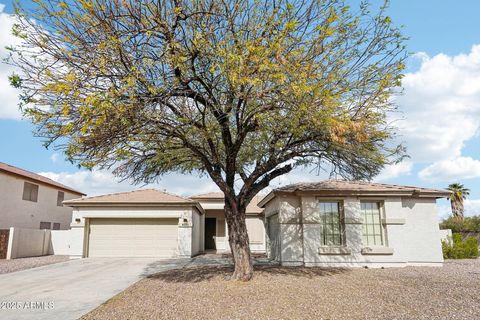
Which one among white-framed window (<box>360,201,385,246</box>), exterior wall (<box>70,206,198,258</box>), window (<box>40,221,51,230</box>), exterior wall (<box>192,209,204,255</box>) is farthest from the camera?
window (<box>40,221,51,230</box>)

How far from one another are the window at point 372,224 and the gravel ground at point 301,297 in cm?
293

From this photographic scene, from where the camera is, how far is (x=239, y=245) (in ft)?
35.6

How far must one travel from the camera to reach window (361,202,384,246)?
592 inches

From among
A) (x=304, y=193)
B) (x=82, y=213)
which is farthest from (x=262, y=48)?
(x=82, y=213)

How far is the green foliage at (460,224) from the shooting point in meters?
29.8

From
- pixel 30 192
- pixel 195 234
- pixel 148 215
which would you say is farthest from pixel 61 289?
pixel 30 192

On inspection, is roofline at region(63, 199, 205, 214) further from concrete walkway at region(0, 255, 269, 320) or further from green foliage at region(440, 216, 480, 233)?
green foliage at region(440, 216, 480, 233)

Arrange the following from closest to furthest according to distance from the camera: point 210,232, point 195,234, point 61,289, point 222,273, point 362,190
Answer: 1. point 61,289
2. point 222,273
3. point 362,190
4. point 195,234
5. point 210,232

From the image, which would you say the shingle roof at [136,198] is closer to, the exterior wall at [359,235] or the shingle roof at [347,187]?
the shingle roof at [347,187]

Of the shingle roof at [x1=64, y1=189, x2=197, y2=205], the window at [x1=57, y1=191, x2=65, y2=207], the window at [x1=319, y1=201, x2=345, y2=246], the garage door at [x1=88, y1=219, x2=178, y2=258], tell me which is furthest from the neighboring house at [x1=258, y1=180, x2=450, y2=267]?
the window at [x1=57, y1=191, x2=65, y2=207]

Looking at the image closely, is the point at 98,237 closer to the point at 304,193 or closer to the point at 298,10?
the point at 304,193

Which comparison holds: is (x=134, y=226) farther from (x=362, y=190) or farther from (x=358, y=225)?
(x=362, y=190)

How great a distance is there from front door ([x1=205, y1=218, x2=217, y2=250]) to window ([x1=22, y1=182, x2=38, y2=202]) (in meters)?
13.6

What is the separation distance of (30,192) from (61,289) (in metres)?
18.1
